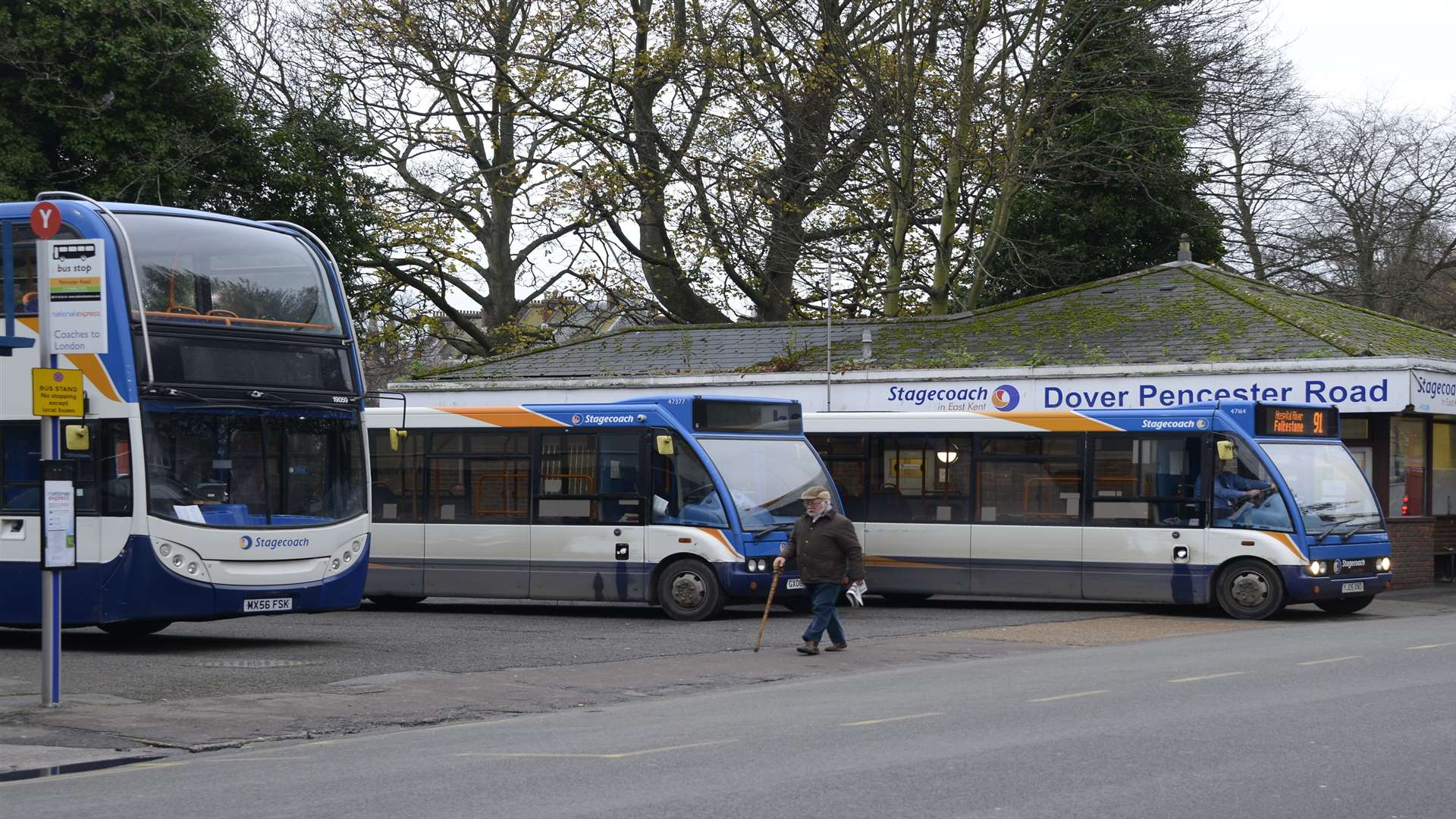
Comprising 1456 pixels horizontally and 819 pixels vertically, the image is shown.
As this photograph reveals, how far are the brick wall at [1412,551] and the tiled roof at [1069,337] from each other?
8.41 feet

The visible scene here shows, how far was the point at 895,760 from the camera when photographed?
29.7 ft

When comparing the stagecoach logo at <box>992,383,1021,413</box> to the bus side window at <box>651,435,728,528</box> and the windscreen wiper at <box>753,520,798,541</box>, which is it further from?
the bus side window at <box>651,435,728,528</box>

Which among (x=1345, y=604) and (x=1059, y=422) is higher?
(x=1059, y=422)

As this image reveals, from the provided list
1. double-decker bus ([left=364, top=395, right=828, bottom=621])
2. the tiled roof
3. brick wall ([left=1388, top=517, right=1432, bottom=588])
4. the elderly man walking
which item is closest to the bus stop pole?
the elderly man walking

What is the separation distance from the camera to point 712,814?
24.7 ft

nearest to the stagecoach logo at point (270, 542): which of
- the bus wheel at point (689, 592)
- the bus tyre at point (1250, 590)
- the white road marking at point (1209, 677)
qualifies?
the bus wheel at point (689, 592)

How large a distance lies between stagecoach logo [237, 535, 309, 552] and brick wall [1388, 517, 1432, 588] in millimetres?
16258

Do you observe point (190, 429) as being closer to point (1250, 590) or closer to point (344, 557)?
point (344, 557)

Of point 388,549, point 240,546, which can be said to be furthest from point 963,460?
point 240,546

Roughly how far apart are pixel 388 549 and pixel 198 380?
603 centimetres

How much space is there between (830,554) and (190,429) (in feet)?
19.7

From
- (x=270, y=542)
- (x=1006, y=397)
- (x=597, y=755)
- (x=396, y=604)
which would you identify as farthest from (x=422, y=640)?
(x=1006, y=397)

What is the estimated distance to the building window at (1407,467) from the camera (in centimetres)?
2523

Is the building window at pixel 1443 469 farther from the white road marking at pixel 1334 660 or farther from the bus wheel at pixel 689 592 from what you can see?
the bus wheel at pixel 689 592
